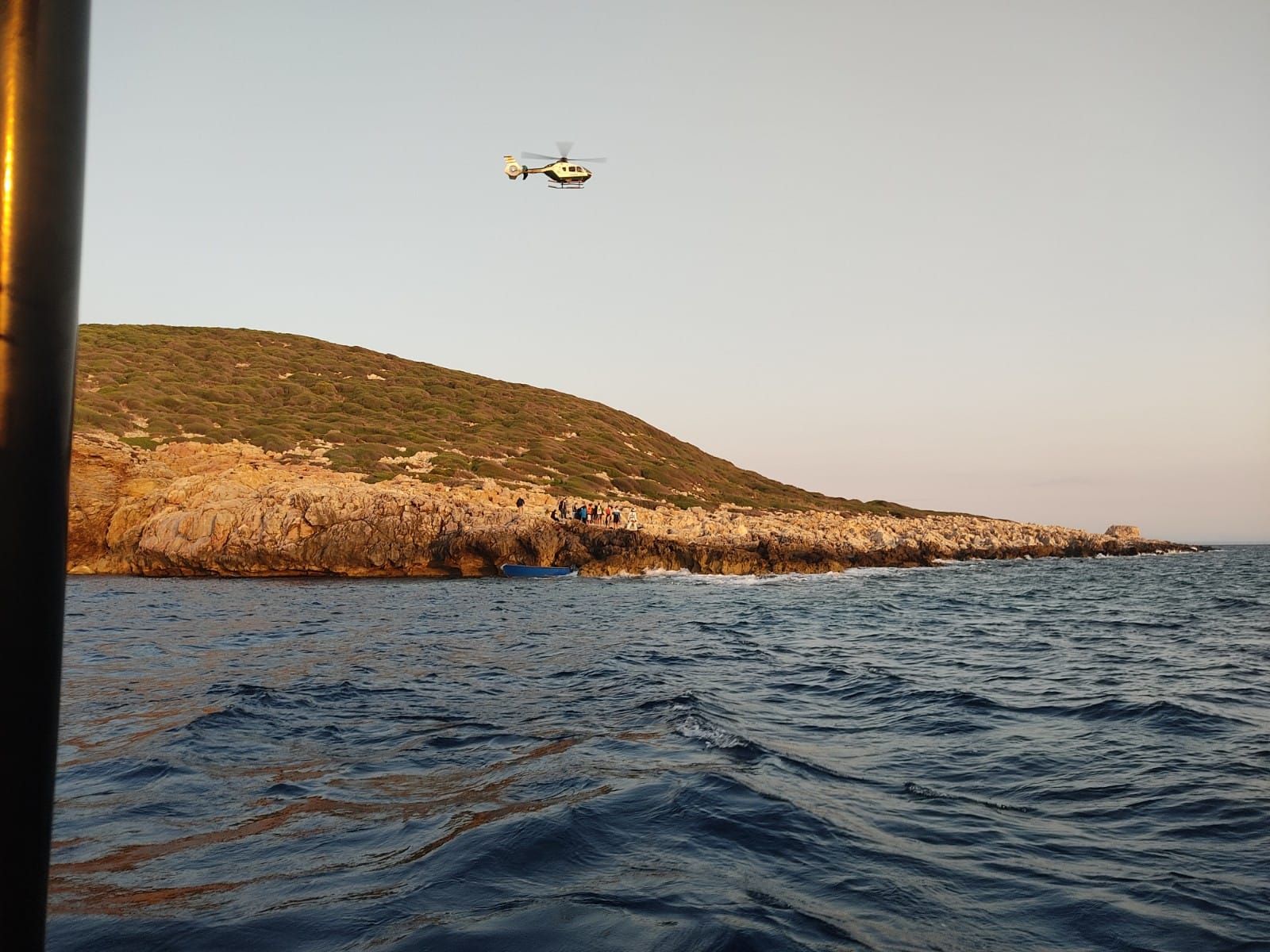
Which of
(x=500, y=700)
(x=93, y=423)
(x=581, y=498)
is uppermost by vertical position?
(x=93, y=423)

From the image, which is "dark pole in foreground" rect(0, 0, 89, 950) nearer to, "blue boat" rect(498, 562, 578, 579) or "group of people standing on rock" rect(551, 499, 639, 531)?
"blue boat" rect(498, 562, 578, 579)

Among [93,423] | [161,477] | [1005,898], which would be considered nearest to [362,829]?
[1005,898]

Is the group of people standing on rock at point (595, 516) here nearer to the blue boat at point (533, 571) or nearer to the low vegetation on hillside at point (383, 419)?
the blue boat at point (533, 571)

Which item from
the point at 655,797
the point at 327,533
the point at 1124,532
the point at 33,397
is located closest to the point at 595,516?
the point at 327,533

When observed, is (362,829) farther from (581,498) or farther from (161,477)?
(581,498)

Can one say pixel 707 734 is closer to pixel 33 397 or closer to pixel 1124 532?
pixel 33 397

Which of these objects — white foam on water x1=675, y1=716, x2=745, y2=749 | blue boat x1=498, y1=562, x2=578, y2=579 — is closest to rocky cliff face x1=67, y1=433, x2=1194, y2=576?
blue boat x1=498, y1=562, x2=578, y2=579
